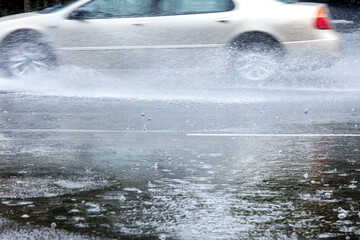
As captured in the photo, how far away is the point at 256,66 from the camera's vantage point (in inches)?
501

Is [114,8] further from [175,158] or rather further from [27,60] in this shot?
[175,158]

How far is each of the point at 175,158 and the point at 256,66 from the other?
5.80 meters

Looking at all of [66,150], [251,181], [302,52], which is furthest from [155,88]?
[251,181]

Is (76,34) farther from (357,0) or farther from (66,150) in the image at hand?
(357,0)

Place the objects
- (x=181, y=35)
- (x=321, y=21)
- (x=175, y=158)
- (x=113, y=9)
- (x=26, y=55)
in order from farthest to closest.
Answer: (x=26, y=55), (x=113, y=9), (x=181, y=35), (x=321, y=21), (x=175, y=158)

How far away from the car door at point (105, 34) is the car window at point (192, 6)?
265 millimetres

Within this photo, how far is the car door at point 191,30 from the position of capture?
12453mm

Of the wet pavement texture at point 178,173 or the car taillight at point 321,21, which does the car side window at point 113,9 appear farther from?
the car taillight at point 321,21

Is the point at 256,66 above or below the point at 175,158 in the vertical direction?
below

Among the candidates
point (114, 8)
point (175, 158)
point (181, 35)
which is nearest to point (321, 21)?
point (181, 35)

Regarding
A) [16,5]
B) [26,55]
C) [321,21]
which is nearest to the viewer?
[321,21]

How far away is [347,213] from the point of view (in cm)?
513

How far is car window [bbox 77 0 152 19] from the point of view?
12.7 m

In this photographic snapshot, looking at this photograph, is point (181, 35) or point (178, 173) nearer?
point (178, 173)
